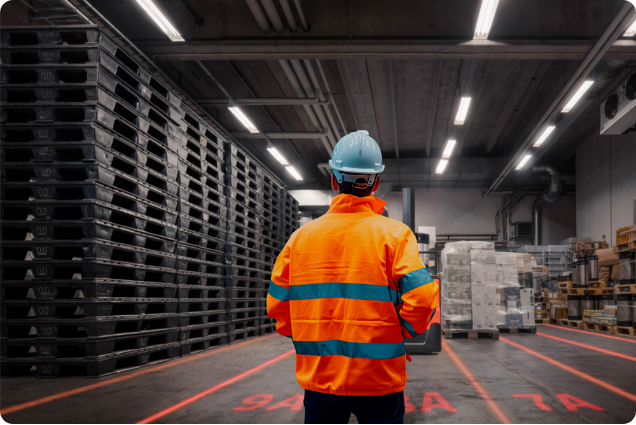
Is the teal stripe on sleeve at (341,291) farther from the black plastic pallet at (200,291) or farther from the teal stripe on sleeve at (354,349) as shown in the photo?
the black plastic pallet at (200,291)

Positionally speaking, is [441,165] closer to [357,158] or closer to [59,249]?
[59,249]

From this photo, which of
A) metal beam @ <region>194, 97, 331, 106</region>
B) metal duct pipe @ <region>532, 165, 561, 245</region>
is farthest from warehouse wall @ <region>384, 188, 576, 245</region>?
metal beam @ <region>194, 97, 331, 106</region>

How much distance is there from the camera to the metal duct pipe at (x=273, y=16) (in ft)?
22.4

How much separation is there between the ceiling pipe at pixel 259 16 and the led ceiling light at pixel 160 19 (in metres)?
1.38

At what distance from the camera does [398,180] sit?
1852cm

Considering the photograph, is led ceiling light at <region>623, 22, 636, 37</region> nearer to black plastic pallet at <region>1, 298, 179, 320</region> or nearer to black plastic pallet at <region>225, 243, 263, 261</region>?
black plastic pallet at <region>225, 243, 263, 261</region>

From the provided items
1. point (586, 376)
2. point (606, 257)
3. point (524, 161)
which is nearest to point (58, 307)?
point (586, 376)

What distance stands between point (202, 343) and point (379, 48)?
19.5ft

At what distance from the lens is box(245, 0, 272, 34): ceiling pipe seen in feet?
22.7

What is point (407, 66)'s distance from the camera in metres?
10.9

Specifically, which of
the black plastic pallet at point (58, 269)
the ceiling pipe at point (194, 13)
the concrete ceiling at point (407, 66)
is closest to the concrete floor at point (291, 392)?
the black plastic pallet at point (58, 269)

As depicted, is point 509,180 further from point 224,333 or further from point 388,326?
point 388,326

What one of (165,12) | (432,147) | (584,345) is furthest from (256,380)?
(432,147)

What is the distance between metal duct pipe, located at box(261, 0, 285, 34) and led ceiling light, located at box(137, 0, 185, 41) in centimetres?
163
